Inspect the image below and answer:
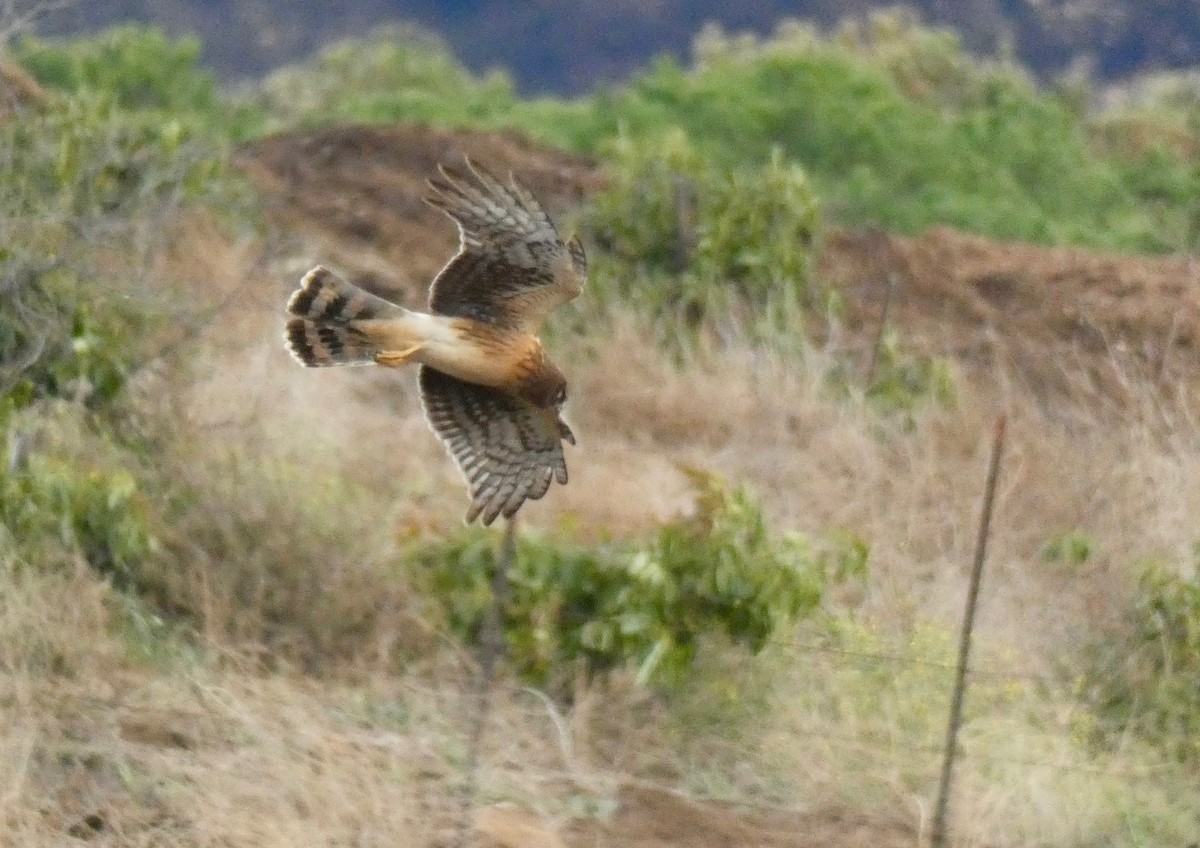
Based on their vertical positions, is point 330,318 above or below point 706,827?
above

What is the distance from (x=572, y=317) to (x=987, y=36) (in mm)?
17269

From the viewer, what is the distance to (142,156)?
10.5 m

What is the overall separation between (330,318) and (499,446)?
74 centimetres

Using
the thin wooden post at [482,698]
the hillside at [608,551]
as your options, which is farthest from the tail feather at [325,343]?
the hillside at [608,551]

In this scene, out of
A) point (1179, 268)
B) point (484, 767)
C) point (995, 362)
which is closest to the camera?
point (484, 767)

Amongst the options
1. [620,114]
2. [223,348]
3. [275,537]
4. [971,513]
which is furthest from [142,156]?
[620,114]

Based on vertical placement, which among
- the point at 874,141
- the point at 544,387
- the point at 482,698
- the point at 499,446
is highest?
the point at 874,141

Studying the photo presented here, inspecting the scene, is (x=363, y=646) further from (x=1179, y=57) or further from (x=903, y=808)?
(x=1179, y=57)

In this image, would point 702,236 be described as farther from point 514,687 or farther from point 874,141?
point 514,687

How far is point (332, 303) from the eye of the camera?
6387 mm

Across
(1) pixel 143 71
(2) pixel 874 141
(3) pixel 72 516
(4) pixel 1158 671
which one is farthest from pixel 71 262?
(1) pixel 143 71

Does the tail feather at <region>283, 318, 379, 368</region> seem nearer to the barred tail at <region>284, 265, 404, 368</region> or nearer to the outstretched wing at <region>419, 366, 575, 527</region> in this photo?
the barred tail at <region>284, 265, 404, 368</region>

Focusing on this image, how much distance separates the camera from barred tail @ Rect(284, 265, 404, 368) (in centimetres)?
636

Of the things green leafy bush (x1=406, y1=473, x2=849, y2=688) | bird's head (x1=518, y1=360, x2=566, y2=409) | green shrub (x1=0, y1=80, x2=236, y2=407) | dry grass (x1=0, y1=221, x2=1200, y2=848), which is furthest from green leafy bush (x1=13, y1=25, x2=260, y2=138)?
bird's head (x1=518, y1=360, x2=566, y2=409)
